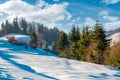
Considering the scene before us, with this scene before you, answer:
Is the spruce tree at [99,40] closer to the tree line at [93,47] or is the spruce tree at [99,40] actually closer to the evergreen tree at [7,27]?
the tree line at [93,47]

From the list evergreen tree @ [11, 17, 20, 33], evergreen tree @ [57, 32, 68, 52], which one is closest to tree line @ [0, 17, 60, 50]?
evergreen tree @ [11, 17, 20, 33]

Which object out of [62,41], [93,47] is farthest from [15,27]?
[93,47]

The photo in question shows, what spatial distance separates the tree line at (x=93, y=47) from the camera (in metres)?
31.7

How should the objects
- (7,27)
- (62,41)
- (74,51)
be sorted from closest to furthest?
(74,51) → (62,41) → (7,27)

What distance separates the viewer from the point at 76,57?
2163 inches

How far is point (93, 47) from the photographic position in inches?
1594

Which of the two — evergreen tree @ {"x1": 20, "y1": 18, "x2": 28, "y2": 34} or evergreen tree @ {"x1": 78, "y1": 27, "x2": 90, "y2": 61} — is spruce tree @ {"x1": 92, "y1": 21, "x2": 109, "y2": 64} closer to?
evergreen tree @ {"x1": 78, "y1": 27, "x2": 90, "y2": 61}

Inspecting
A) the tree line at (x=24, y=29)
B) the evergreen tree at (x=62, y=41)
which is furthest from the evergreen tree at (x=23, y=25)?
the evergreen tree at (x=62, y=41)

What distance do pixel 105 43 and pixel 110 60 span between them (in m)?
8.20

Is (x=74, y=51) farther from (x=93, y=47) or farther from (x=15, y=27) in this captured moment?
(x=15, y=27)

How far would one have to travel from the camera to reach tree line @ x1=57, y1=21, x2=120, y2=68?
3167 centimetres

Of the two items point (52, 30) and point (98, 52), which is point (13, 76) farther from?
point (52, 30)

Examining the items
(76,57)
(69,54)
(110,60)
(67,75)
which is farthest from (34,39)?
(67,75)

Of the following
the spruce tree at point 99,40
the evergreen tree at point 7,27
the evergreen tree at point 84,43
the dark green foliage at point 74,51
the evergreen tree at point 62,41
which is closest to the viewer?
the spruce tree at point 99,40
